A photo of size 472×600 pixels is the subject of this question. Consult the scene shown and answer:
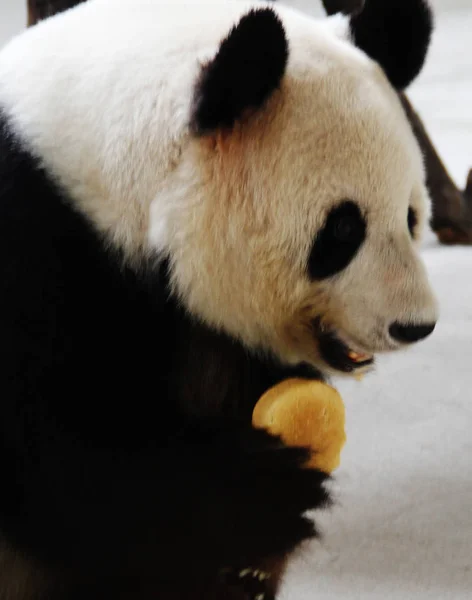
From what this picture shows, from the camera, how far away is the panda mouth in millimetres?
656

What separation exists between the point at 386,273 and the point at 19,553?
0.35m

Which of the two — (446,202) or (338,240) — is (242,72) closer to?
(338,240)

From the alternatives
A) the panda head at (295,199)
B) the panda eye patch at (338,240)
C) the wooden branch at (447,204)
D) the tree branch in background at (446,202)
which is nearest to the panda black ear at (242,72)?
the panda head at (295,199)

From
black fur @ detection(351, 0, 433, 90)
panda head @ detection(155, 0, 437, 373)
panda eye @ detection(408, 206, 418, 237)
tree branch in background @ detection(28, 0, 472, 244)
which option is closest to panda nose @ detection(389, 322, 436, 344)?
panda head @ detection(155, 0, 437, 373)

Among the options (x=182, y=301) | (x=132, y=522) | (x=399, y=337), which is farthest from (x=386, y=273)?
(x=132, y=522)

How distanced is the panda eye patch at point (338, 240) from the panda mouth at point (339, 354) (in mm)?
70

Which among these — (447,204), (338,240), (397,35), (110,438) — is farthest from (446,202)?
(110,438)

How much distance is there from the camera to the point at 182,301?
0.60 metres

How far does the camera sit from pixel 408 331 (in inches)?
24.0

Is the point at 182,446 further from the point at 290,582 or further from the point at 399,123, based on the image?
the point at 290,582

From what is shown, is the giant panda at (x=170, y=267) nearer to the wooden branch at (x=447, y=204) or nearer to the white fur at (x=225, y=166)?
the white fur at (x=225, y=166)

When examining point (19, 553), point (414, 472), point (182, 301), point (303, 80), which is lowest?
point (414, 472)

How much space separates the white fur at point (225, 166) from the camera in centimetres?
58

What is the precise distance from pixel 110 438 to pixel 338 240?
0.73ft
